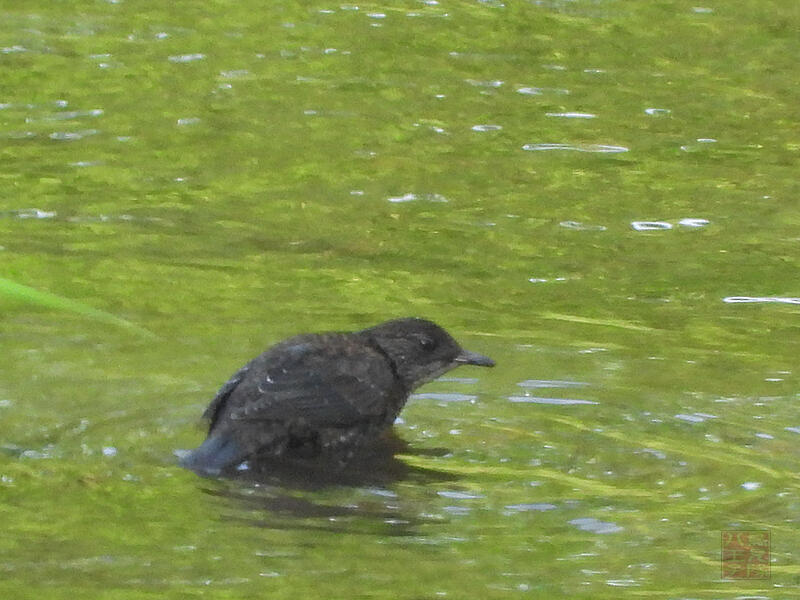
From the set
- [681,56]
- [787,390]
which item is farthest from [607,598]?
[681,56]

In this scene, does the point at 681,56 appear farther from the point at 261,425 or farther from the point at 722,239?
the point at 261,425

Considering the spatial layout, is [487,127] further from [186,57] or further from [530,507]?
[530,507]

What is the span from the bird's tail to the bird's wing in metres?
0.13

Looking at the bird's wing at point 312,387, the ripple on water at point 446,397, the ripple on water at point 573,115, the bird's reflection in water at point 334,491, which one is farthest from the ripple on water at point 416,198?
the bird's reflection in water at point 334,491

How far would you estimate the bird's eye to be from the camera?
26.0 feet

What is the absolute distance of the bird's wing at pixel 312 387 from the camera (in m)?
7.18

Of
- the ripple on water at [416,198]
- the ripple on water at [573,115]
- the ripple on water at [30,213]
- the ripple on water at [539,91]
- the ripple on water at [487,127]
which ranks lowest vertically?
the ripple on water at [30,213]

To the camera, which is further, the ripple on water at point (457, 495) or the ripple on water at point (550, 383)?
the ripple on water at point (550, 383)

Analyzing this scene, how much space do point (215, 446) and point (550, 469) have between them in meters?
1.31

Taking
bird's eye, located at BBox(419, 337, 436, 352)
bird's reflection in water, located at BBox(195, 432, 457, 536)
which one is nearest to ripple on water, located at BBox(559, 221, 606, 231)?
bird's eye, located at BBox(419, 337, 436, 352)

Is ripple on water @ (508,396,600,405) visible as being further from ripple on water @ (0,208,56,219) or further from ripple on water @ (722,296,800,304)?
ripple on water @ (0,208,56,219)

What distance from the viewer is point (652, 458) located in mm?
7008

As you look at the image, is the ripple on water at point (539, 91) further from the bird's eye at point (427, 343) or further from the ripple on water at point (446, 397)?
the bird's eye at point (427, 343)

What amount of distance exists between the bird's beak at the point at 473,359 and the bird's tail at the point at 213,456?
4.46ft
